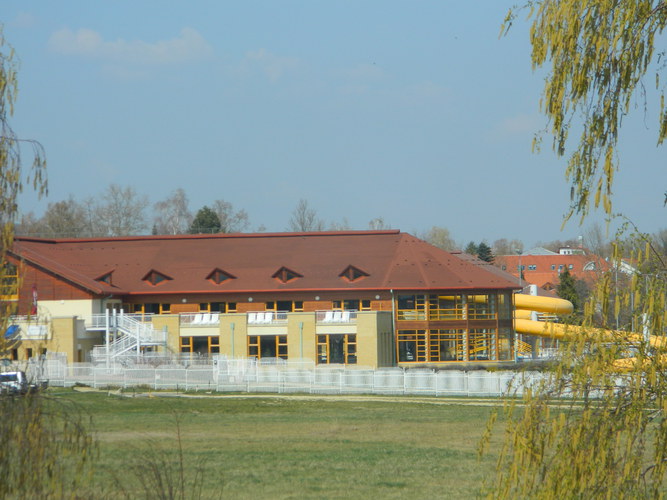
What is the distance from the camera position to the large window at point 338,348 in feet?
185

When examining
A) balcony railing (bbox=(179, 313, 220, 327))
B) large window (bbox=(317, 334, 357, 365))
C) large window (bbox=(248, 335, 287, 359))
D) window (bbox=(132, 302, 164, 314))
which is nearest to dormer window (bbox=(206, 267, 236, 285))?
window (bbox=(132, 302, 164, 314))

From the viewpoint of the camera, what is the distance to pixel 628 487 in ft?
28.8

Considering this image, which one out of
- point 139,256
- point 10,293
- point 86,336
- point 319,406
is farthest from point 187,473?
point 139,256

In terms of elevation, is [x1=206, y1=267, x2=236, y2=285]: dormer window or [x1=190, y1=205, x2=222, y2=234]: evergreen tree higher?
[x1=190, y1=205, x2=222, y2=234]: evergreen tree

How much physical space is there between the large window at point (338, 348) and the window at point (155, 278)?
1182 centimetres

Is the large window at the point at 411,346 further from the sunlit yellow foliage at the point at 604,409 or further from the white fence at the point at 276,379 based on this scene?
the sunlit yellow foliage at the point at 604,409

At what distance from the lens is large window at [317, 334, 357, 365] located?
2219 inches

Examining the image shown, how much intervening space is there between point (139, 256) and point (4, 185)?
5659 centimetres

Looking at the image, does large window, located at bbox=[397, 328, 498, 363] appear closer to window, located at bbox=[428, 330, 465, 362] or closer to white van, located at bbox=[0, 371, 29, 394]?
window, located at bbox=[428, 330, 465, 362]

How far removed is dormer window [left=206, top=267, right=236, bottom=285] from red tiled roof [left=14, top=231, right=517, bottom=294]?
13 centimetres

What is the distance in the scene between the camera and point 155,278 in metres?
62.0

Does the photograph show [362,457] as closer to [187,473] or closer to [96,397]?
[187,473]

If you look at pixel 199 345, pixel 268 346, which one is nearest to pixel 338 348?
pixel 268 346

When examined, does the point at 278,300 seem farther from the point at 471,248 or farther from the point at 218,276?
the point at 471,248
